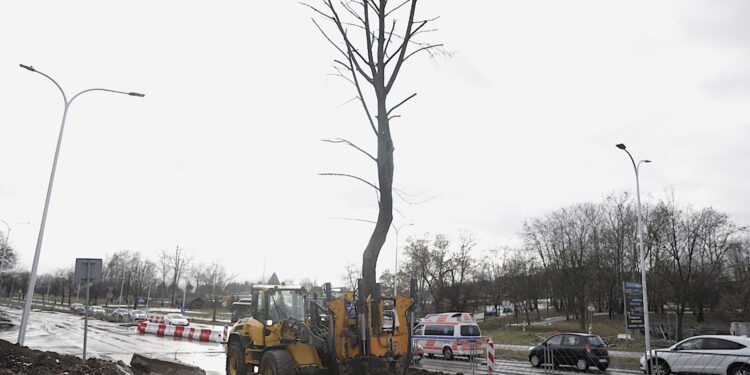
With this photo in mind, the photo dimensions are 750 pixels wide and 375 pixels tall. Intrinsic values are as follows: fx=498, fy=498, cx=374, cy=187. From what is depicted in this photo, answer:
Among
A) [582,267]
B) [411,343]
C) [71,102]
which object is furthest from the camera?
[582,267]

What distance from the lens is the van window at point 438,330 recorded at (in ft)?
82.4

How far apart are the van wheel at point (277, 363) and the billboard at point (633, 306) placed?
17.2 m

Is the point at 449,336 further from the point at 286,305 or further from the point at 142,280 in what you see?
the point at 142,280

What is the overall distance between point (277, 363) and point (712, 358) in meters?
13.2

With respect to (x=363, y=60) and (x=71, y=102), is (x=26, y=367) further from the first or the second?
(x=71, y=102)

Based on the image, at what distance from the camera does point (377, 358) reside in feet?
29.8

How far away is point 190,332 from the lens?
101ft

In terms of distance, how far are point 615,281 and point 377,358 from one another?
196 feet

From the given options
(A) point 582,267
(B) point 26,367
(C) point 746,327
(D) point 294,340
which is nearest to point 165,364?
(B) point 26,367

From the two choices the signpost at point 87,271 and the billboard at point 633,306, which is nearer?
the signpost at point 87,271

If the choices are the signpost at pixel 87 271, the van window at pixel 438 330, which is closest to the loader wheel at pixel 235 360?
the signpost at pixel 87 271

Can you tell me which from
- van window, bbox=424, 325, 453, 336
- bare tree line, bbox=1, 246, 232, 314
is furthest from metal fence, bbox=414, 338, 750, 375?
bare tree line, bbox=1, 246, 232, 314

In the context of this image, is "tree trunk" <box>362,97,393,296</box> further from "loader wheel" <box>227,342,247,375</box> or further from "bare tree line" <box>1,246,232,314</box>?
"bare tree line" <box>1,246,232,314</box>

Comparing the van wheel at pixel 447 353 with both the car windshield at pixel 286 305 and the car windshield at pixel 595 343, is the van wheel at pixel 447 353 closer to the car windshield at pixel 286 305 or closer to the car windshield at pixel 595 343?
the car windshield at pixel 595 343
